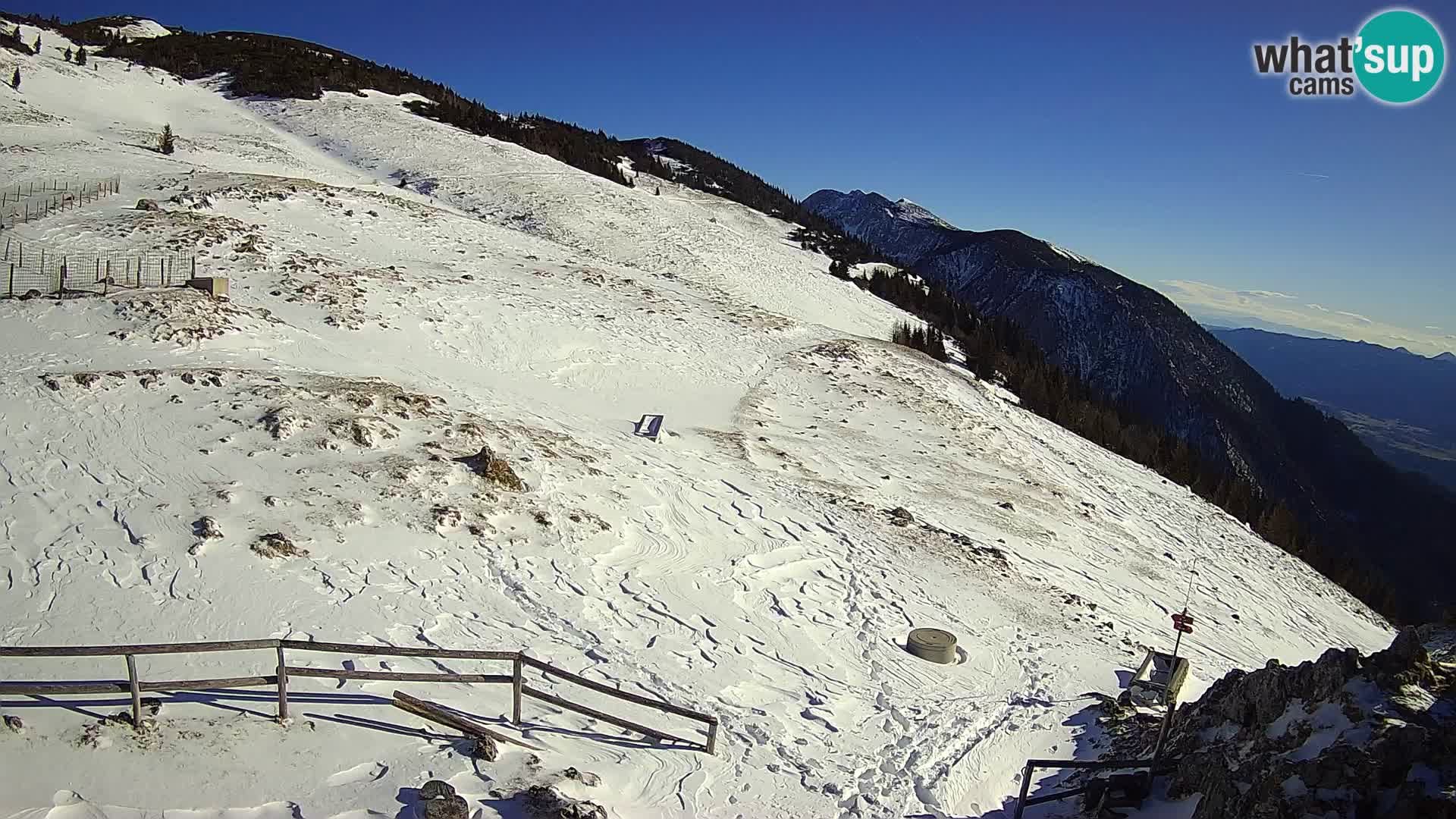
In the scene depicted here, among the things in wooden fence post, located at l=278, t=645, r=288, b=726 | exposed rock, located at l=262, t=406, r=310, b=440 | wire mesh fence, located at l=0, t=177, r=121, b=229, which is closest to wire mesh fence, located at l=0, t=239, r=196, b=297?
wire mesh fence, located at l=0, t=177, r=121, b=229

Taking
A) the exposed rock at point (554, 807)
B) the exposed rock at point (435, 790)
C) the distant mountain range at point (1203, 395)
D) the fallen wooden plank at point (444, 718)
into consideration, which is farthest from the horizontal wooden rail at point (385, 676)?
the distant mountain range at point (1203, 395)

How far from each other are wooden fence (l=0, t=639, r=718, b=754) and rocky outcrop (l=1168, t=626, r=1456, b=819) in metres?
4.72

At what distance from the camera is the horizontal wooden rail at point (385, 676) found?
7117 millimetres

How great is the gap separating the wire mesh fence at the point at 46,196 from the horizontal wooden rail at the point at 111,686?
19.9 metres

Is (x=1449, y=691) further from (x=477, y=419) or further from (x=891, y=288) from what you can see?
(x=891, y=288)

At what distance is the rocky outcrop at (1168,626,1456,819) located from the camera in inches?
206

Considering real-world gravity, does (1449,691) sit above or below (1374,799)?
above

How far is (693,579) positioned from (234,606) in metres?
6.13

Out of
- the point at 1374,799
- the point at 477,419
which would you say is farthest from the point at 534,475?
the point at 1374,799

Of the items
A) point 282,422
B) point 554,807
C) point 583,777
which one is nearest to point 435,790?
point 554,807

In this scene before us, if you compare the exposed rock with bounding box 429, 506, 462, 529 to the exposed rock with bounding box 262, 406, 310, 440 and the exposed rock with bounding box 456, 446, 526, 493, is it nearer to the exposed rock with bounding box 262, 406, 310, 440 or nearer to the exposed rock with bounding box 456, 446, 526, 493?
the exposed rock with bounding box 456, 446, 526, 493

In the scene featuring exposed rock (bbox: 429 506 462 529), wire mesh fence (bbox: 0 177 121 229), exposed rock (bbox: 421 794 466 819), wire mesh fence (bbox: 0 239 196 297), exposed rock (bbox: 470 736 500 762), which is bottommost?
exposed rock (bbox: 470 736 500 762)

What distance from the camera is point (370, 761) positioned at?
6840 mm

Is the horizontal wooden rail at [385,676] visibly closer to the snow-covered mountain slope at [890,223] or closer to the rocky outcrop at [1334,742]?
the rocky outcrop at [1334,742]
